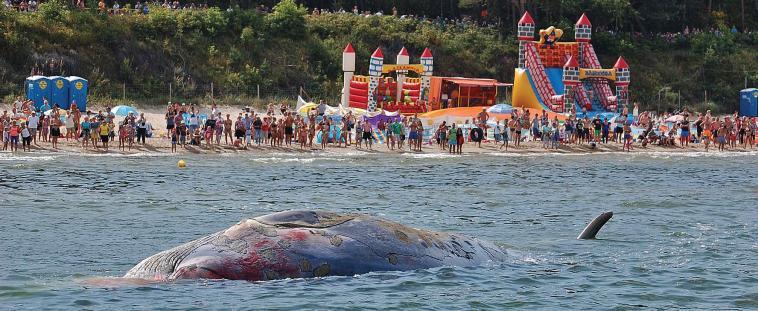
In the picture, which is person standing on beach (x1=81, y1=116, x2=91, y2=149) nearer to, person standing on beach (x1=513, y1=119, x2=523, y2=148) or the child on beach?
the child on beach

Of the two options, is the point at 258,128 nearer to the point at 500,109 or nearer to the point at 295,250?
the point at 500,109

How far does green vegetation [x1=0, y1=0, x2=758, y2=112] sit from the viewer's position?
198 ft

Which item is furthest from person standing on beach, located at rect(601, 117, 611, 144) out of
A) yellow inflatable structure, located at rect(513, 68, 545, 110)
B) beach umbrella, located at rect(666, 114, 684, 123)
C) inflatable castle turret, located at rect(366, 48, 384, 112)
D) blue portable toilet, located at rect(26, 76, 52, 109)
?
blue portable toilet, located at rect(26, 76, 52, 109)

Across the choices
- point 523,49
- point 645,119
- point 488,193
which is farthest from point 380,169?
point 523,49

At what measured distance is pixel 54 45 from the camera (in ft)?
198

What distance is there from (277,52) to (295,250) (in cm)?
5035

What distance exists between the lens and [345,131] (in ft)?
157

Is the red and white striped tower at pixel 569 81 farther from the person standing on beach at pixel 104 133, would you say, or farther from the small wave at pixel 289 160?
the person standing on beach at pixel 104 133

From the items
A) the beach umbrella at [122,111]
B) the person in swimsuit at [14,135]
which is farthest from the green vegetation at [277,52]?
the person in swimsuit at [14,135]

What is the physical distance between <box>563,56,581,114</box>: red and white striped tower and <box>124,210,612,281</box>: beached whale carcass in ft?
140

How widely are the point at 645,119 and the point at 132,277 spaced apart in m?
37.8

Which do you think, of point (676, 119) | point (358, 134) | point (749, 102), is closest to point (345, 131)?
point (358, 134)

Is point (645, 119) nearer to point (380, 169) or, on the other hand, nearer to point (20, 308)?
point (380, 169)

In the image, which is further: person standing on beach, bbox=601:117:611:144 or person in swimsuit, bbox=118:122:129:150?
person standing on beach, bbox=601:117:611:144
